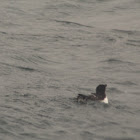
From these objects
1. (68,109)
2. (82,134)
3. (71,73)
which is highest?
(71,73)

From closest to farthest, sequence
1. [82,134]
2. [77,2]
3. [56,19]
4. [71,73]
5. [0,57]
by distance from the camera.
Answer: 1. [82,134]
2. [71,73]
3. [0,57]
4. [56,19]
5. [77,2]

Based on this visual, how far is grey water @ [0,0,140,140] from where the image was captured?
11.9 meters

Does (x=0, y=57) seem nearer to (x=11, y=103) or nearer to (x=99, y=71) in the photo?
(x=99, y=71)

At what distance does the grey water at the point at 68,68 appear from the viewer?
38.9 feet

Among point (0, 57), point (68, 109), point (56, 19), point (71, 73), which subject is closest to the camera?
point (68, 109)

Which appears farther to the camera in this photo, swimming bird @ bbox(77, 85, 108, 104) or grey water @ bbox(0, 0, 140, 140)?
swimming bird @ bbox(77, 85, 108, 104)

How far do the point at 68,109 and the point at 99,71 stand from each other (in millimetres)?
4061

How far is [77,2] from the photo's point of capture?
26.4m

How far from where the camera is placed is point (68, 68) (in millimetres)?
16906

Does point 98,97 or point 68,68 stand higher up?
point 68,68

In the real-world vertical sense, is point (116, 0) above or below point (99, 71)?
above

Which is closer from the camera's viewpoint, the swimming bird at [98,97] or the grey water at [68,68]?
the grey water at [68,68]

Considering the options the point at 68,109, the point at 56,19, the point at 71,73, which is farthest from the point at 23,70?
the point at 56,19

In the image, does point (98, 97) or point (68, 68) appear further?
point (68, 68)
